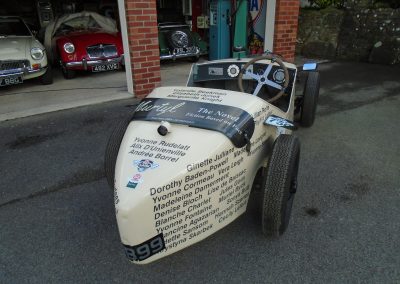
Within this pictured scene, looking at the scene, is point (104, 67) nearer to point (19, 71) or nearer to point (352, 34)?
point (19, 71)

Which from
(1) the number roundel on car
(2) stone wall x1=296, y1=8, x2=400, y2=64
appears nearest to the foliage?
(2) stone wall x1=296, y1=8, x2=400, y2=64

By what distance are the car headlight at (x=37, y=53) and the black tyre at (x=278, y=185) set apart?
5.20m

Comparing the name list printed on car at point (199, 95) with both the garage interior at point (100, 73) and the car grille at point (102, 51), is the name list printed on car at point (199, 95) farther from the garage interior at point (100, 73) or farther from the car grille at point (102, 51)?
the car grille at point (102, 51)

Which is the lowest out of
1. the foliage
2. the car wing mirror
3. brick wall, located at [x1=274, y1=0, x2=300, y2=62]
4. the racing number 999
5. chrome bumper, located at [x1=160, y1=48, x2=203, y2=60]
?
the racing number 999

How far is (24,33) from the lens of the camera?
651cm

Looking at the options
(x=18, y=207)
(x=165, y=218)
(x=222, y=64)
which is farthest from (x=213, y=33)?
(x=165, y=218)

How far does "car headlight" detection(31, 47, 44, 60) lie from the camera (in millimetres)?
5715

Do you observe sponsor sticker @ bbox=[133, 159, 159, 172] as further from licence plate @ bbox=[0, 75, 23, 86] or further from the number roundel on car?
the number roundel on car

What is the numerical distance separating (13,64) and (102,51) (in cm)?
170

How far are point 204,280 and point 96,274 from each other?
0.67 m

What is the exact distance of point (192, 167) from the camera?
1771 mm

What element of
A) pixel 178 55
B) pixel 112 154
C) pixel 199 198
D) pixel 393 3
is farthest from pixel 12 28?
pixel 393 3

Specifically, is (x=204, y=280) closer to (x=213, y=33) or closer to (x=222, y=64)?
(x=222, y=64)

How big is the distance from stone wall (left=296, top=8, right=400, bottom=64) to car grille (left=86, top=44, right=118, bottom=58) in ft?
17.4
